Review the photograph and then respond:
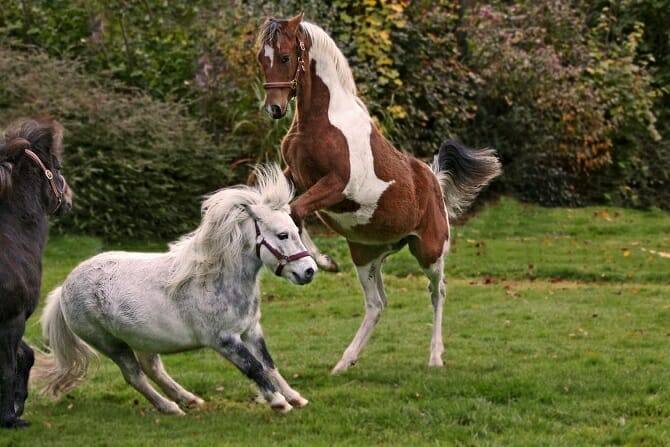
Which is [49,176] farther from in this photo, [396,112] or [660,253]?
[396,112]

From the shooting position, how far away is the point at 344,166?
8047 millimetres

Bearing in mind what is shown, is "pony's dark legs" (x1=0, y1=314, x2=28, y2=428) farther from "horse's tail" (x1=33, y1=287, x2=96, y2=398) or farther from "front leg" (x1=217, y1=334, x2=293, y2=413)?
"front leg" (x1=217, y1=334, x2=293, y2=413)

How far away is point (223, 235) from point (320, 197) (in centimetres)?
110


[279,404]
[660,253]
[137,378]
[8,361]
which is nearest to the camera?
[8,361]


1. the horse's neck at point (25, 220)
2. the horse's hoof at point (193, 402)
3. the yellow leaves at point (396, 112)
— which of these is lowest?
the yellow leaves at point (396, 112)

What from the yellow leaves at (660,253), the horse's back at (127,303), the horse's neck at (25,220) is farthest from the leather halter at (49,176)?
the yellow leaves at (660,253)

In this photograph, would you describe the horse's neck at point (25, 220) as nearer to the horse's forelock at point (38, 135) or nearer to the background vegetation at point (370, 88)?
the horse's forelock at point (38, 135)

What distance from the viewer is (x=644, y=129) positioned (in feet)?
73.6

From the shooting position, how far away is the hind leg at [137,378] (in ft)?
24.1

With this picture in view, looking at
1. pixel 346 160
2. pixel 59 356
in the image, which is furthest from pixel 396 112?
pixel 59 356

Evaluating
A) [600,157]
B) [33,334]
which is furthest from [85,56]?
[600,157]

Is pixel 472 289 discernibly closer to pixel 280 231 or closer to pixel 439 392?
pixel 439 392

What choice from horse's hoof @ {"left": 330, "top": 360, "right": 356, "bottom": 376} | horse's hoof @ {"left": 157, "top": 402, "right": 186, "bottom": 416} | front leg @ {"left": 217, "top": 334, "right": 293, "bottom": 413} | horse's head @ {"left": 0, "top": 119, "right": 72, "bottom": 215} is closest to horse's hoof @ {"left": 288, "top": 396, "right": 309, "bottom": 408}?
front leg @ {"left": 217, "top": 334, "right": 293, "bottom": 413}

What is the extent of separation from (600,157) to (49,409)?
15.7 meters
